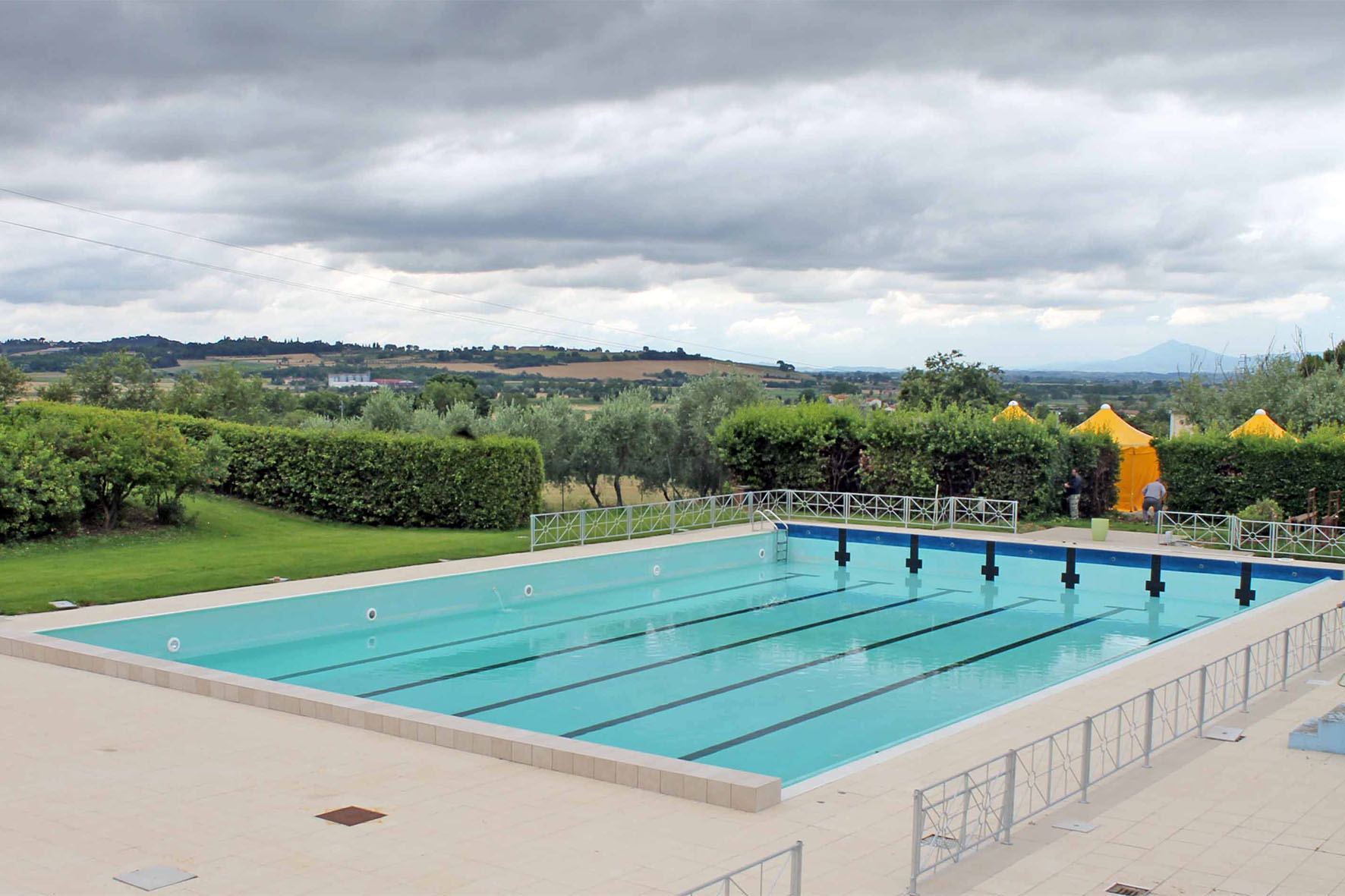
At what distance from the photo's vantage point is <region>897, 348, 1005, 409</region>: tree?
4744 cm

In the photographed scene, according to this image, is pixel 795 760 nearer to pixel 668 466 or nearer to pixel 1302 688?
pixel 1302 688

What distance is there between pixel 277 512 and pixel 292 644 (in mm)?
9498

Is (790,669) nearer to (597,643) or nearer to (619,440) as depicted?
(597,643)

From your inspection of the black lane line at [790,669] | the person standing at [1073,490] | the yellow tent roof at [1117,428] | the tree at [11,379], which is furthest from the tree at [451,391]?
the black lane line at [790,669]

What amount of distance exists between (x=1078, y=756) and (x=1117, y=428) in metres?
20.7

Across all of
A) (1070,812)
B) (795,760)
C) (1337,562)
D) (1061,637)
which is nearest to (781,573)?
(1061,637)

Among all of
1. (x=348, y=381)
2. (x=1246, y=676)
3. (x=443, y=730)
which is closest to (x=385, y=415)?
(x=348, y=381)

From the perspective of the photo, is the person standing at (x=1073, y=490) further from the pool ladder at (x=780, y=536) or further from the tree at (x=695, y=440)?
the tree at (x=695, y=440)

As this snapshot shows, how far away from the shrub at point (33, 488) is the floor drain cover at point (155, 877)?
13402 mm

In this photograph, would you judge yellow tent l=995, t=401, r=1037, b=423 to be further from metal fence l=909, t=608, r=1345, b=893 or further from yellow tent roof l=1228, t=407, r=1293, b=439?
metal fence l=909, t=608, r=1345, b=893

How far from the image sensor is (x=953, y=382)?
157ft

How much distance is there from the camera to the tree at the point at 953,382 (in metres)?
47.4

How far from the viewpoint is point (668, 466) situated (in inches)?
1352

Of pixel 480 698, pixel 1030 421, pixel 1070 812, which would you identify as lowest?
pixel 480 698
